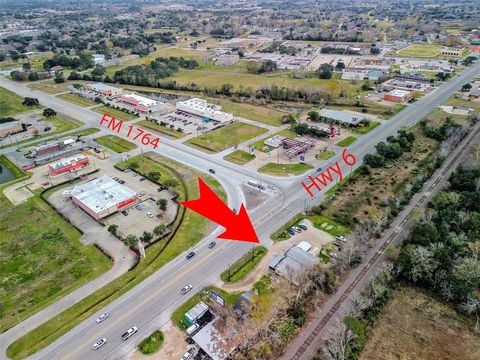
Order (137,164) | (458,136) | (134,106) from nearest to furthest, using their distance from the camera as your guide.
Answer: (137,164), (458,136), (134,106)

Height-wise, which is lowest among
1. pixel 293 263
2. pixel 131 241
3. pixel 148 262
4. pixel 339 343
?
pixel 148 262

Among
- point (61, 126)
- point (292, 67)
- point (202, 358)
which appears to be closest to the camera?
point (202, 358)

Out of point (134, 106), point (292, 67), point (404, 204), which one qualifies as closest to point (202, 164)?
point (404, 204)

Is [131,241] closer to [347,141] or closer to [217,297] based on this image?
[217,297]

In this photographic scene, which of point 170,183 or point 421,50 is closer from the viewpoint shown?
point 170,183

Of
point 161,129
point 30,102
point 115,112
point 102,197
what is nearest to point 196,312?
point 102,197

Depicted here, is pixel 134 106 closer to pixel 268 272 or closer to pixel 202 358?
pixel 268 272

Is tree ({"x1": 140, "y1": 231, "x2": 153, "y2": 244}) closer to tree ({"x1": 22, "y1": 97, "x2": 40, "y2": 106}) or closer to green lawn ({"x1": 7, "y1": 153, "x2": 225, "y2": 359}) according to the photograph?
green lawn ({"x1": 7, "y1": 153, "x2": 225, "y2": 359})
